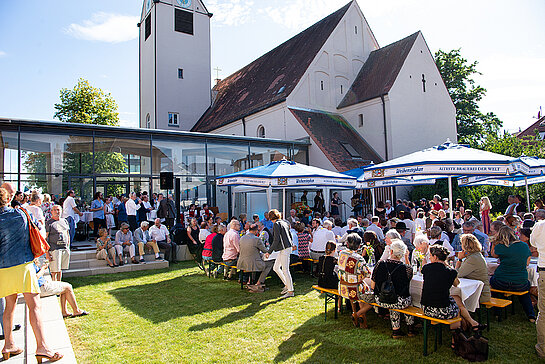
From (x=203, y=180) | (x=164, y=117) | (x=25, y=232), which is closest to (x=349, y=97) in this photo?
(x=203, y=180)

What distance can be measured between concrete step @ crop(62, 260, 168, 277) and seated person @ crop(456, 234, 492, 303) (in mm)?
8831

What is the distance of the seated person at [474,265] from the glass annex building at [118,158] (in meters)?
14.1

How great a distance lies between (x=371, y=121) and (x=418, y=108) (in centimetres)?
348

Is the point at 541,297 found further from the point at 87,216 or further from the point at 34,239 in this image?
the point at 87,216

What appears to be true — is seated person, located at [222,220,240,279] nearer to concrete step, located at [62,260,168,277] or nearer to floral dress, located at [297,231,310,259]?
floral dress, located at [297,231,310,259]

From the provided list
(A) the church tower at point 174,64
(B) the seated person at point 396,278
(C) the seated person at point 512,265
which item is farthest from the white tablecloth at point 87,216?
(A) the church tower at point 174,64

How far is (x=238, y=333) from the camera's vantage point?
18.9ft

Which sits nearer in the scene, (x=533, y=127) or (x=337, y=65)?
(x=337, y=65)

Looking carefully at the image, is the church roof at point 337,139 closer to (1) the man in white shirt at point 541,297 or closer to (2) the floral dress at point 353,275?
(2) the floral dress at point 353,275

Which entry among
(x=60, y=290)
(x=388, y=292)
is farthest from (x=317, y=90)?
(x=60, y=290)

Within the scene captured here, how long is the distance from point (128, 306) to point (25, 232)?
3.61 meters

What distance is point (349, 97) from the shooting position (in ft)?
83.2

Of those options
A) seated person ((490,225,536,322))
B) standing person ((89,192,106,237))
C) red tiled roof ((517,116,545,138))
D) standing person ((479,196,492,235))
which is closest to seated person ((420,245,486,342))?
seated person ((490,225,536,322))

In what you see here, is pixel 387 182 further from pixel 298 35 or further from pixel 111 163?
pixel 298 35
